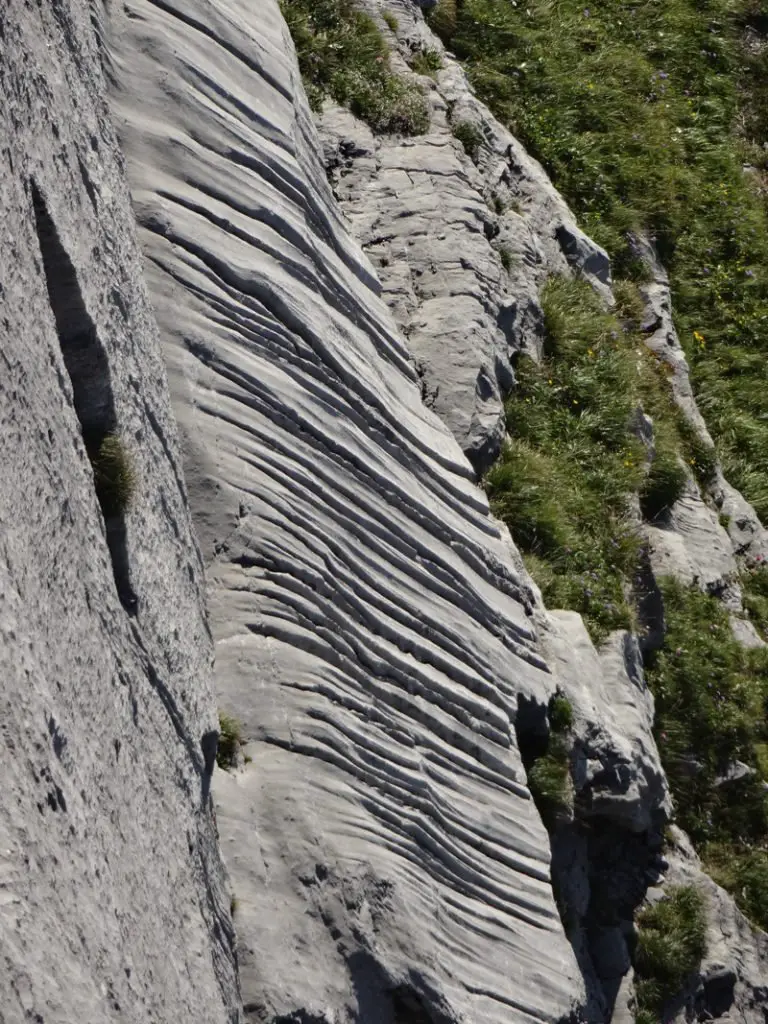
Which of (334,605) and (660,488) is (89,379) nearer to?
(334,605)

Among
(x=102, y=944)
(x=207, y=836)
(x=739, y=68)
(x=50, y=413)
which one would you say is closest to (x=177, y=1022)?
(x=102, y=944)

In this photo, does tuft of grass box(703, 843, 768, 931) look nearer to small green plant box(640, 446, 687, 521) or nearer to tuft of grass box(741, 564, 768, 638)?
tuft of grass box(741, 564, 768, 638)

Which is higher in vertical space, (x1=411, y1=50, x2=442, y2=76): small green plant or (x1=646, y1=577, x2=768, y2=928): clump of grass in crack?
(x1=411, y1=50, x2=442, y2=76): small green plant

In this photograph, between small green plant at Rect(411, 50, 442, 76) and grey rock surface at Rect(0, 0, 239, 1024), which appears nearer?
grey rock surface at Rect(0, 0, 239, 1024)

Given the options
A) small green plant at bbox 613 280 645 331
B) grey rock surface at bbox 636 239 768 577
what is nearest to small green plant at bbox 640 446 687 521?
grey rock surface at bbox 636 239 768 577

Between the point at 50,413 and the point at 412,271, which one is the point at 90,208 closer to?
the point at 50,413

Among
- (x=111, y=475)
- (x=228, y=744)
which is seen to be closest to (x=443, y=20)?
(x=228, y=744)

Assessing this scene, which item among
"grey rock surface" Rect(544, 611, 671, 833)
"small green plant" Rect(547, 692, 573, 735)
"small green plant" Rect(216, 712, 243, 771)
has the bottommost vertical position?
"grey rock surface" Rect(544, 611, 671, 833)
